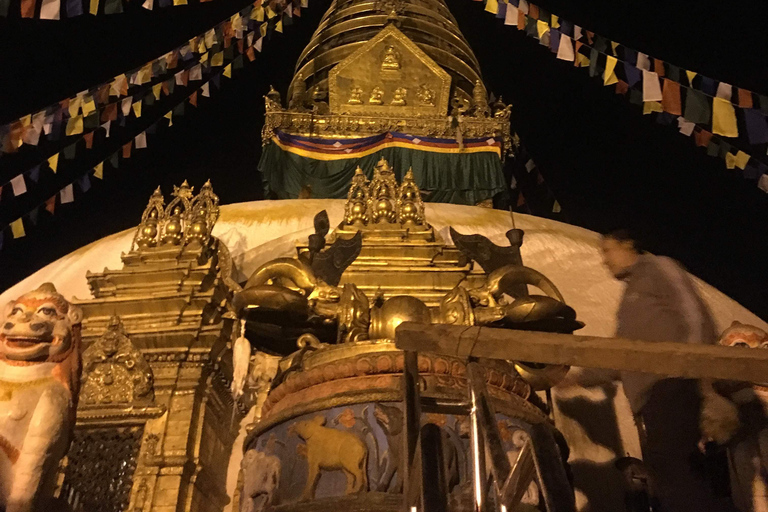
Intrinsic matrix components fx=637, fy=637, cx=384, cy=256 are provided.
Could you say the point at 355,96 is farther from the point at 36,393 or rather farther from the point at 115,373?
the point at 36,393

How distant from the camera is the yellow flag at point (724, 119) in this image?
181 inches

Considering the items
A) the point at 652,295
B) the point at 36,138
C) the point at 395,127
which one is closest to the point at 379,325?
the point at 652,295

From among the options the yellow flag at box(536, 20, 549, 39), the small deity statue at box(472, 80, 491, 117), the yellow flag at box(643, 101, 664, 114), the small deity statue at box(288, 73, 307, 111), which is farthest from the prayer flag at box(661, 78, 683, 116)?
the small deity statue at box(288, 73, 307, 111)

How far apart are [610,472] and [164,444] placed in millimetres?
2509

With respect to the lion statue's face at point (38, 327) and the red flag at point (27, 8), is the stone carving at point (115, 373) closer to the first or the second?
the lion statue's face at point (38, 327)

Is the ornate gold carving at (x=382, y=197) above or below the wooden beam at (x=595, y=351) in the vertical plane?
above

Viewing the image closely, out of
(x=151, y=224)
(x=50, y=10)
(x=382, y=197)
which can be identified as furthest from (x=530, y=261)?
(x=50, y=10)

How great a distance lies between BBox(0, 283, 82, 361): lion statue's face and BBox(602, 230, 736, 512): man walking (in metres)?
2.50

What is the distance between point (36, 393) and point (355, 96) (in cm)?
837

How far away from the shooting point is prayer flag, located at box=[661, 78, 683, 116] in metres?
4.90

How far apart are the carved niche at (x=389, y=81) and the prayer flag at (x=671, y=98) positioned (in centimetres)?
557

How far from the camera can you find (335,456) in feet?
8.54

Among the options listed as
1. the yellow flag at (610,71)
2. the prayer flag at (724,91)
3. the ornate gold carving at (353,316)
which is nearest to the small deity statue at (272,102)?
the yellow flag at (610,71)

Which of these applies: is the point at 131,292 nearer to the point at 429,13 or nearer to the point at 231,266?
the point at 231,266
